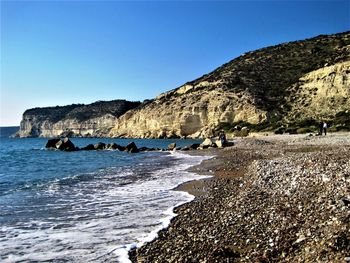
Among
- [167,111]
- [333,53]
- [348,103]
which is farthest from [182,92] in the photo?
[348,103]

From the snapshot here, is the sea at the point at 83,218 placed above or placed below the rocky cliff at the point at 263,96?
below

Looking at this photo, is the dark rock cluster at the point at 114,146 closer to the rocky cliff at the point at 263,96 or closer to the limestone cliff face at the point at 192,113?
the rocky cliff at the point at 263,96

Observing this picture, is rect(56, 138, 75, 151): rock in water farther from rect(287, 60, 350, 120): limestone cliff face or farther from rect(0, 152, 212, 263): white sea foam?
rect(0, 152, 212, 263): white sea foam

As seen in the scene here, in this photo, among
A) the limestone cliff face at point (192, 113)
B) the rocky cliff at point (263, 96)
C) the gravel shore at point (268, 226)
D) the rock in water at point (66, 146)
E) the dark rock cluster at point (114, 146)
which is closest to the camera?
the gravel shore at point (268, 226)

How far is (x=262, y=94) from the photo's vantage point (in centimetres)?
9238

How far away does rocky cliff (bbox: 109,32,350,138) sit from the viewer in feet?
257

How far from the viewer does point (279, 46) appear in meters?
117

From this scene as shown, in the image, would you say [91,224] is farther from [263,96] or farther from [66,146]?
[263,96]

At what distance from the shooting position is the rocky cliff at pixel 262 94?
7825cm

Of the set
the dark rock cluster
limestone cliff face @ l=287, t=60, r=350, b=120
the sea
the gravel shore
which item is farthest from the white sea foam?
limestone cliff face @ l=287, t=60, r=350, b=120

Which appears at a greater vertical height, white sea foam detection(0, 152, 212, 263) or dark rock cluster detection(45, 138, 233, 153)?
dark rock cluster detection(45, 138, 233, 153)

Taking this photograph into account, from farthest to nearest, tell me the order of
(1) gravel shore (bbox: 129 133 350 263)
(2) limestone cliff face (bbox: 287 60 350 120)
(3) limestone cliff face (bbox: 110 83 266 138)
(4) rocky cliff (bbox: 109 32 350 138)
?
1. (3) limestone cliff face (bbox: 110 83 266 138)
2. (4) rocky cliff (bbox: 109 32 350 138)
3. (2) limestone cliff face (bbox: 287 60 350 120)
4. (1) gravel shore (bbox: 129 133 350 263)

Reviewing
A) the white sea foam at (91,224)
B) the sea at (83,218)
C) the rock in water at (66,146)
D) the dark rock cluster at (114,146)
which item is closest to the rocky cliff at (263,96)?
the dark rock cluster at (114,146)

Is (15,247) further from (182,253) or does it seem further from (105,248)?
(182,253)
